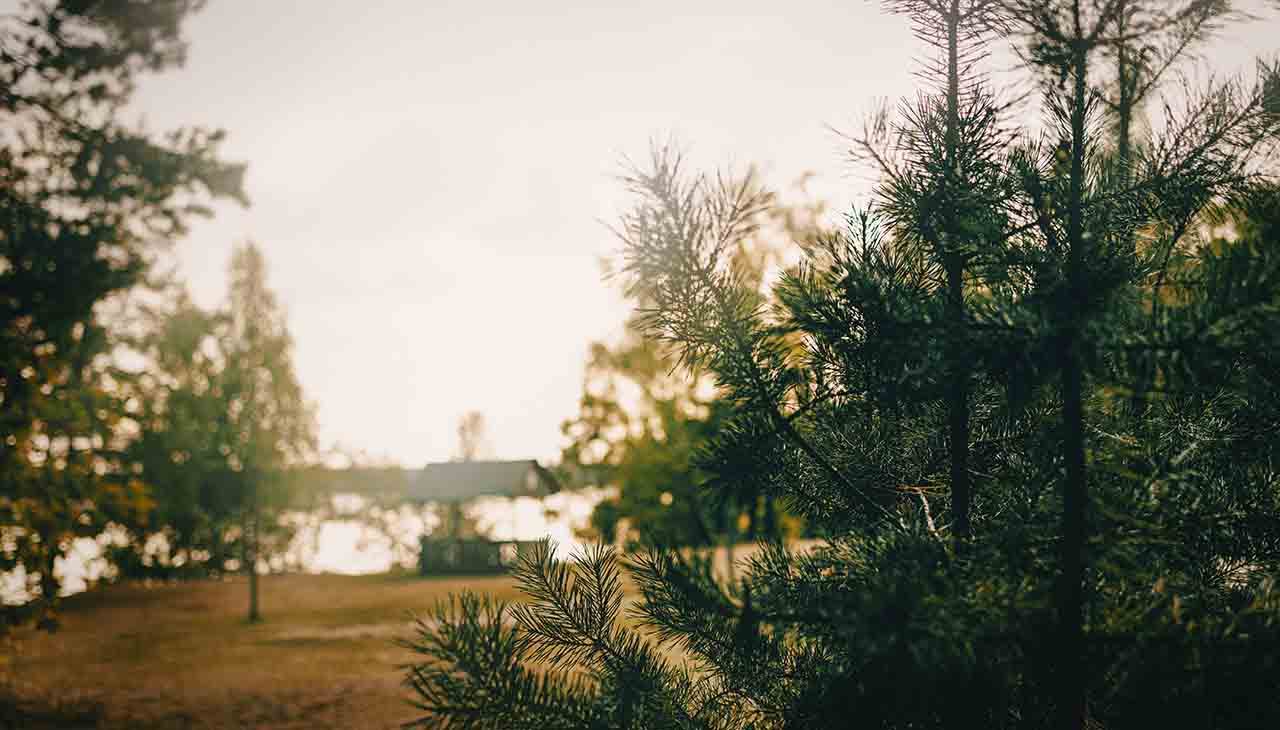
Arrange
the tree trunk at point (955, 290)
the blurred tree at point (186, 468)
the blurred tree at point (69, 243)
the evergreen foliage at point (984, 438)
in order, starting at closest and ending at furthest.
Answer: the evergreen foliage at point (984, 438) → the tree trunk at point (955, 290) → the blurred tree at point (69, 243) → the blurred tree at point (186, 468)

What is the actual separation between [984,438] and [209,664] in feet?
56.1

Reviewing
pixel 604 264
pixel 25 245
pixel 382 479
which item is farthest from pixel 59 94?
pixel 382 479

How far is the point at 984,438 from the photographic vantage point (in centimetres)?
198

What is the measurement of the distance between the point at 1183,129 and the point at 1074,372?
0.87m

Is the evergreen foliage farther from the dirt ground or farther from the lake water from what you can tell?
the lake water

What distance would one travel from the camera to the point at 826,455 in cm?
211

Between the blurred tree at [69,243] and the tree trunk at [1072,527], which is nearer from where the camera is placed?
the tree trunk at [1072,527]

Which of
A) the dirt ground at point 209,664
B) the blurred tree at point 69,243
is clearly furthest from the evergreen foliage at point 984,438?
the blurred tree at point 69,243

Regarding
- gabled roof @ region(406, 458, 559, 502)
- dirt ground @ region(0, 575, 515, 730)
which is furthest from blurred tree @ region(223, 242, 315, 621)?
gabled roof @ region(406, 458, 559, 502)

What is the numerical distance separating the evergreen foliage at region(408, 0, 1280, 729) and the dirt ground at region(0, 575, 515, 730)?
0.62m

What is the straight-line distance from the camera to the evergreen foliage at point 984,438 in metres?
1.30

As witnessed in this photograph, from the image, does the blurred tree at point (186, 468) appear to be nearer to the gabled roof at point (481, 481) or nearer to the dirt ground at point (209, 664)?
the dirt ground at point (209, 664)

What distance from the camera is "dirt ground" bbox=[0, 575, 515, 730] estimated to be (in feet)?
34.0

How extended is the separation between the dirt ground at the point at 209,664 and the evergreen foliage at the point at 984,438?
2.04 feet
